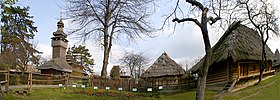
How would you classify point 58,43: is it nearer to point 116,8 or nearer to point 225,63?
point 116,8

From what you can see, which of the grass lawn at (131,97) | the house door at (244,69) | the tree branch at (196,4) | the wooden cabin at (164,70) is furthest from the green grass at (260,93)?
the wooden cabin at (164,70)

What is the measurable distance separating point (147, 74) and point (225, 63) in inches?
382

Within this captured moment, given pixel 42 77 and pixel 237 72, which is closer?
pixel 237 72

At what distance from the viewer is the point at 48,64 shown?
3391cm

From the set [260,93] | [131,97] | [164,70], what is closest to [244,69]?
[260,93]

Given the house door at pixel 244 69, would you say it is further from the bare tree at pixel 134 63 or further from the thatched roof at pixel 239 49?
the bare tree at pixel 134 63

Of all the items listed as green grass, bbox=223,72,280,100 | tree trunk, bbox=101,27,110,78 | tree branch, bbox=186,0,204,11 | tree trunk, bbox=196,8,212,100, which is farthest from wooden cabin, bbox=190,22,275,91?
tree trunk, bbox=196,8,212,100

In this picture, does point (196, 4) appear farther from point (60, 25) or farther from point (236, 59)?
point (60, 25)

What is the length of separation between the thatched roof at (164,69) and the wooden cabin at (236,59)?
596cm

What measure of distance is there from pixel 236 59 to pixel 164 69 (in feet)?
37.4

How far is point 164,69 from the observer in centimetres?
2997

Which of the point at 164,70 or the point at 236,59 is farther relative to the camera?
the point at 164,70

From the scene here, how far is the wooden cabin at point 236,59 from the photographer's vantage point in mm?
20078

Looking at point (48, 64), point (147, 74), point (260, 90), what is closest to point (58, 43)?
point (48, 64)
